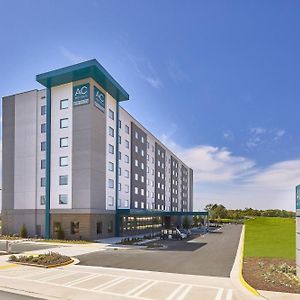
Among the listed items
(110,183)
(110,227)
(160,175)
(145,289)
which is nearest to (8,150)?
(110,183)

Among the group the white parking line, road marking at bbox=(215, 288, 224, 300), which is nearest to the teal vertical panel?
the white parking line

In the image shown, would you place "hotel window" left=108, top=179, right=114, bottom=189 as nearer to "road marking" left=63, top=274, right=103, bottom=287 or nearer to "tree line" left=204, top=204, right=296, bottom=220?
"road marking" left=63, top=274, right=103, bottom=287

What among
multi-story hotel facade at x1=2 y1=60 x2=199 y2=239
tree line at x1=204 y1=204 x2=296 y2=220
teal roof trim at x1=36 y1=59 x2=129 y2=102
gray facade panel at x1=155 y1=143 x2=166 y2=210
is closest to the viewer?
teal roof trim at x1=36 y1=59 x2=129 y2=102

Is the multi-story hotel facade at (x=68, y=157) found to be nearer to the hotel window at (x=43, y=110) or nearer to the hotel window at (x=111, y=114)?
the hotel window at (x=111, y=114)

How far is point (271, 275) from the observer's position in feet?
52.7

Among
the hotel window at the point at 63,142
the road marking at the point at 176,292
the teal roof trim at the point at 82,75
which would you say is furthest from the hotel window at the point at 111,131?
the road marking at the point at 176,292

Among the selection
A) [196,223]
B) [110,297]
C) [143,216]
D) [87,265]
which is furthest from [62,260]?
[196,223]

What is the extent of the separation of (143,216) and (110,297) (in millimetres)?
47320

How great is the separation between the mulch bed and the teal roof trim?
102 feet

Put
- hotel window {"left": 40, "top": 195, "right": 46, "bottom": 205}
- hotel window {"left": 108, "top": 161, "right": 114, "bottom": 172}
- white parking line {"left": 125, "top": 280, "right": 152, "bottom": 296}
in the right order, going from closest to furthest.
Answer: white parking line {"left": 125, "top": 280, "right": 152, "bottom": 296}, hotel window {"left": 40, "top": 195, "right": 46, "bottom": 205}, hotel window {"left": 108, "top": 161, "right": 114, "bottom": 172}

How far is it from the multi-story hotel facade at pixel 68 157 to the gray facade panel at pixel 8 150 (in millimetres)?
150

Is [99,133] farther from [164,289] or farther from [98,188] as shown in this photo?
[164,289]

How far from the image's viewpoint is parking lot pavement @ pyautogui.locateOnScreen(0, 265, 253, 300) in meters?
13.5

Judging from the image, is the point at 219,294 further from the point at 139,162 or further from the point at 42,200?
the point at 139,162
